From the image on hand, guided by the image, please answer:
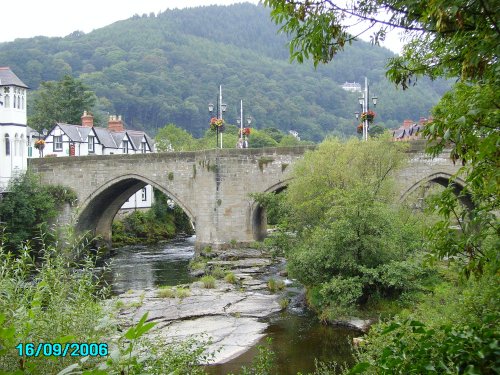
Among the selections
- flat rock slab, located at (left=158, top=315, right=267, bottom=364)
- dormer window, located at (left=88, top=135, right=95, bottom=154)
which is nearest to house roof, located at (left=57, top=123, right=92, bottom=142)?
dormer window, located at (left=88, top=135, right=95, bottom=154)

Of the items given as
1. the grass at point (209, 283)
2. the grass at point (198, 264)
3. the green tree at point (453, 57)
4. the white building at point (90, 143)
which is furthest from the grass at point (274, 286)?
the white building at point (90, 143)

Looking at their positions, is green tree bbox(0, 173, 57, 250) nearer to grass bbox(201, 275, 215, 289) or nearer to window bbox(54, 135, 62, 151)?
grass bbox(201, 275, 215, 289)

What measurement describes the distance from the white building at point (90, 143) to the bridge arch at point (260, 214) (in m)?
16.2

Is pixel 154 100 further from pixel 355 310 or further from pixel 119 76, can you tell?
pixel 355 310

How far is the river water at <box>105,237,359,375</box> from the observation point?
48.0ft

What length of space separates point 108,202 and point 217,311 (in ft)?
74.6

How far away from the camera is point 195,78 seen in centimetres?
12775

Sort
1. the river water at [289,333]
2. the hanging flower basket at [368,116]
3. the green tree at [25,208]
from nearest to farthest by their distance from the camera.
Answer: the river water at [289,333] → the hanging flower basket at [368,116] → the green tree at [25,208]

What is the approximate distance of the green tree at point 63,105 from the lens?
6506 cm

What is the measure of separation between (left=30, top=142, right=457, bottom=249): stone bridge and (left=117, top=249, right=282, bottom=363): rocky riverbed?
618cm

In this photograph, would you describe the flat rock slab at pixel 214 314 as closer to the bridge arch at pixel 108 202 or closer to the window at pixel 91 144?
the bridge arch at pixel 108 202

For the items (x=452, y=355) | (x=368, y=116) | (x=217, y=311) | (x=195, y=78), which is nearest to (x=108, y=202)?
(x=368, y=116)

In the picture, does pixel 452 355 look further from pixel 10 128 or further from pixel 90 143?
pixel 90 143

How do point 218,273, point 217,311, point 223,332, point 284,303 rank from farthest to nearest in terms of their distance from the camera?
point 218,273 < point 284,303 < point 217,311 < point 223,332
